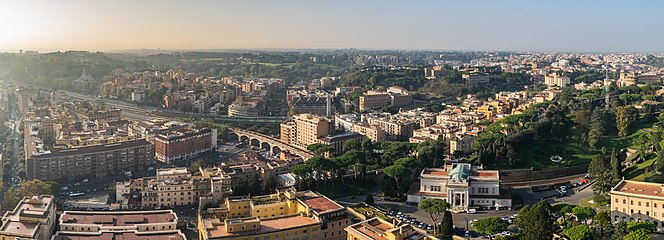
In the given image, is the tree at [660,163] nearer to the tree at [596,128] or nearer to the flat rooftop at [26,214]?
the tree at [596,128]

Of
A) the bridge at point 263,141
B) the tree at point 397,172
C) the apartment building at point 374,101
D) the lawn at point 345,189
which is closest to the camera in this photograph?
the lawn at point 345,189

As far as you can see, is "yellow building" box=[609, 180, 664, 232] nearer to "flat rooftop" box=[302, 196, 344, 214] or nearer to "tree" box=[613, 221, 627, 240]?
"tree" box=[613, 221, 627, 240]

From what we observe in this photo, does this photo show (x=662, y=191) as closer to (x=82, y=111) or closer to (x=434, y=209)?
(x=434, y=209)

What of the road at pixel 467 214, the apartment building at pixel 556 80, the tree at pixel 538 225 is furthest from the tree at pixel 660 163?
the apartment building at pixel 556 80

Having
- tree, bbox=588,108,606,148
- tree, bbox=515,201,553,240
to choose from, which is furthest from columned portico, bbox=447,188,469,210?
tree, bbox=588,108,606,148

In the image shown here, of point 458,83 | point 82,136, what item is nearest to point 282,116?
point 82,136

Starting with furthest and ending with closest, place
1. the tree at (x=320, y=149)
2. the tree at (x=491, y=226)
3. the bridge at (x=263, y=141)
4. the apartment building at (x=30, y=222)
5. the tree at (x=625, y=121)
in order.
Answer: the bridge at (x=263, y=141) < the tree at (x=625, y=121) < the tree at (x=320, y=149) < the tree at (x=491, y=226) < the apartment building at (x=30, y=222)

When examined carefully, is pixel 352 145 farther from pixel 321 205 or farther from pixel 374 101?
pixel 374 101
